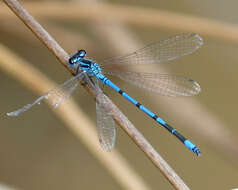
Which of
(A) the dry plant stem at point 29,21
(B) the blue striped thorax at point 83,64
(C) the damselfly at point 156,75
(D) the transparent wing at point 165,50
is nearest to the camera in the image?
(A) the dry plant stem at point 29,21

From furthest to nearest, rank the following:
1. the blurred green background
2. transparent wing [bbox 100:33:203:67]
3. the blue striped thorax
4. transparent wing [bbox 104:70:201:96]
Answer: the blurred green background < transparent wing [bbox 104:70:201:96] < transparent wing [bbox 100:33:203:67] < the blue striped thorax

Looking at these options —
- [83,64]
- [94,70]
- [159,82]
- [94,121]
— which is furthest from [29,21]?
[94,121]

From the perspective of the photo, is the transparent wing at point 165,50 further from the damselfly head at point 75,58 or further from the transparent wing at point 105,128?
the transparent wing at point 105,128

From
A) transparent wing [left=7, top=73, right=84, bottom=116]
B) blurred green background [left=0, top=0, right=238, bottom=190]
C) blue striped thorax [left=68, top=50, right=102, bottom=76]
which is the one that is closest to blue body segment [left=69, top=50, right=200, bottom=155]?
blue striped thorax [left=68, top=50, right=102, bottom=76]

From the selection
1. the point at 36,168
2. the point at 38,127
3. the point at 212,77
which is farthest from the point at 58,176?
the point at 212,77

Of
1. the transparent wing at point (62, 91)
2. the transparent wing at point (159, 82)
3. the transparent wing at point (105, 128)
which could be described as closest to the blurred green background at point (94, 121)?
the transparent wing at point (159, 82)

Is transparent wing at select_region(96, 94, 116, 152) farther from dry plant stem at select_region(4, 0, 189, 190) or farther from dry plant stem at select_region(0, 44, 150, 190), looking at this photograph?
dry plant stem at select_region(0, 44, 150, 190)
